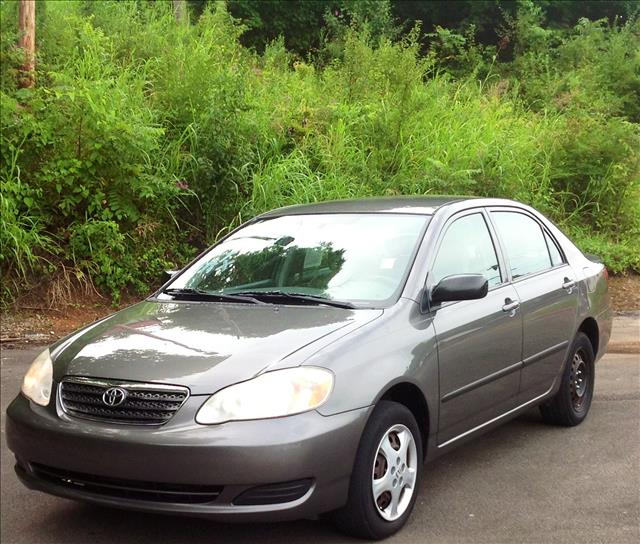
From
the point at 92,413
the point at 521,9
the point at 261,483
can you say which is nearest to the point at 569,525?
the point at 261,483

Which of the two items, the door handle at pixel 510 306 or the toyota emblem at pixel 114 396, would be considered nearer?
the toyota emblem at pixel 114 396

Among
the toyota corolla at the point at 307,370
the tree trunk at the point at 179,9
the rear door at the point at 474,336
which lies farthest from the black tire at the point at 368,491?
the tree trunk at the point at 179,9

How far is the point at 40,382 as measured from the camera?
3938mm

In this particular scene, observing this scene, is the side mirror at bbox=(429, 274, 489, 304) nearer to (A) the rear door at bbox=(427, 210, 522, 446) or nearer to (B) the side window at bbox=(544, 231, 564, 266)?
(A) the rear door at bbox=(427, 210, 522, 446)

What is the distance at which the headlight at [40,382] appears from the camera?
12.6ft

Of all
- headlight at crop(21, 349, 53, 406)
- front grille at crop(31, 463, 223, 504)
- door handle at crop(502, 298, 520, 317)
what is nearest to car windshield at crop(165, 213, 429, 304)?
door handle at crop(502, 298, 520, 317)

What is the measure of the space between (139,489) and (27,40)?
28.9ft

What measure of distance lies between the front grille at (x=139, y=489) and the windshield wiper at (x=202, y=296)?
1.25 m

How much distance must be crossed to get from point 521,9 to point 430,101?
9255 mm

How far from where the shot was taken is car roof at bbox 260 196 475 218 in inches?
196

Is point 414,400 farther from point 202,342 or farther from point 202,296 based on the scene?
point 202,296

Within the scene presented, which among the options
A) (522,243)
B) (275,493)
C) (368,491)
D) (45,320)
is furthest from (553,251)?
(45,320)

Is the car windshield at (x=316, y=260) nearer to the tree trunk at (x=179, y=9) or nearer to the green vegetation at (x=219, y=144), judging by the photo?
the green vegetation at (x=219, y=144)

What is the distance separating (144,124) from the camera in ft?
32.7
